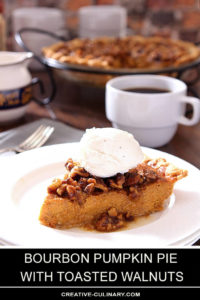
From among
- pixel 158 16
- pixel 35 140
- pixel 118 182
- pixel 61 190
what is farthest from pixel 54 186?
pixel 158 16

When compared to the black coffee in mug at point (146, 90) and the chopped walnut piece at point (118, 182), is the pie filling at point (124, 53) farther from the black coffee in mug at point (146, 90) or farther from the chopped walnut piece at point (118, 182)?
the chopped walnut piece at point (118, 182)

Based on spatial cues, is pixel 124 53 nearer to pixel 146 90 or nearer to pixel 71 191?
pixel 146 90

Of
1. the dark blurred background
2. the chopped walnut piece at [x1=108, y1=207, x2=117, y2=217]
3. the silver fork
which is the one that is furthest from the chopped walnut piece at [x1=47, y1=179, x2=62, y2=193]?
the dark blurred background

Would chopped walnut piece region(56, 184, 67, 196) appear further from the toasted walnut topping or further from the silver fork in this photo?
the silver fork

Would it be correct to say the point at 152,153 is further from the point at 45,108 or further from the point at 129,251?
the point at 45,108

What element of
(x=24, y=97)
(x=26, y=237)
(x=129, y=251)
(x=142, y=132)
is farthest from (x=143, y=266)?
(x=24, y=97)
